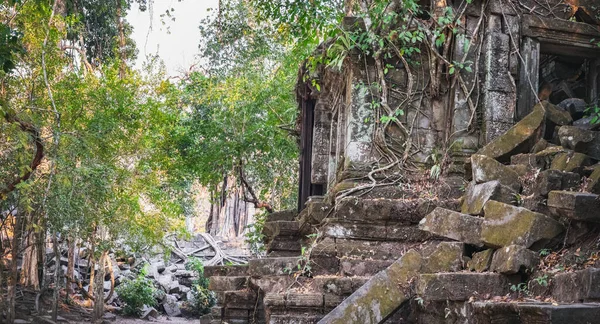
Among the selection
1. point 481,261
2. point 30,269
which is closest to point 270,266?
point 481,261

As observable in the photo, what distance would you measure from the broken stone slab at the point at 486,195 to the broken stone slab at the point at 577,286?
1.32 metres

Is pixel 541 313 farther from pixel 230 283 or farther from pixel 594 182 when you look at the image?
pixel 230 283

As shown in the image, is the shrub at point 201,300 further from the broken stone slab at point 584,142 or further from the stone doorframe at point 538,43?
the broken stone slab at point 584,142

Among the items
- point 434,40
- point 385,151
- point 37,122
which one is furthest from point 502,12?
point 37,122

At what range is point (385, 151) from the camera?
24.6 ft

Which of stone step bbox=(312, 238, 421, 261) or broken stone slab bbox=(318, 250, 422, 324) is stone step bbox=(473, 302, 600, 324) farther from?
stone step bbox=(312, 238, 421, 261)

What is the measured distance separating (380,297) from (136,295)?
14.4 meters

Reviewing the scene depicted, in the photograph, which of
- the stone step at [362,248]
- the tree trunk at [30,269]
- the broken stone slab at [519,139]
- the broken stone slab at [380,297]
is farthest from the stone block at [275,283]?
the tree trunk at [30,269]

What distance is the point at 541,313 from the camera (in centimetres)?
334

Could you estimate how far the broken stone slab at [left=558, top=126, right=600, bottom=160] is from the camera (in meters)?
5.46

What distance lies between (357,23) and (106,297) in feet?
42.3

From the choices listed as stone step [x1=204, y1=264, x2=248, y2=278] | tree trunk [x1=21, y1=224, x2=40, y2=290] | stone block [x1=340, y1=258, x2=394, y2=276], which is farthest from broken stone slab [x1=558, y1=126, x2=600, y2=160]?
tree trunk [x1=21, y1=224, x2=40, y2=290]

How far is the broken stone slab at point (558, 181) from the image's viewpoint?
4914 millimetres

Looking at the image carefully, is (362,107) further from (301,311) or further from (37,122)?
(37,122)
